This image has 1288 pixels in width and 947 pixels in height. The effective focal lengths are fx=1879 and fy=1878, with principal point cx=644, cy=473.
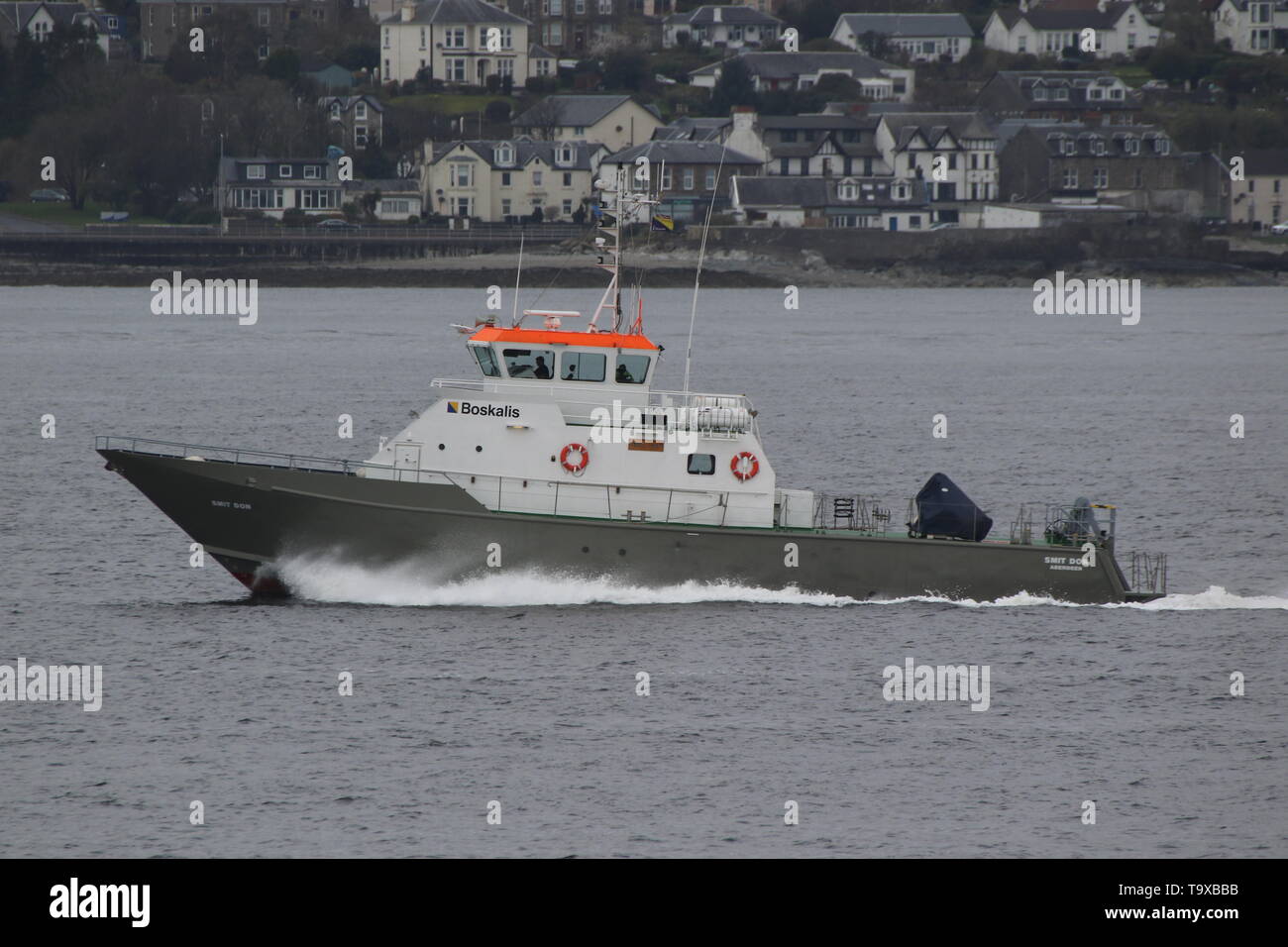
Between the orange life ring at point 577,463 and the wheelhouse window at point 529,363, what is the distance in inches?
53.8

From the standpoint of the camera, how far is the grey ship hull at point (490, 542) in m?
32.2

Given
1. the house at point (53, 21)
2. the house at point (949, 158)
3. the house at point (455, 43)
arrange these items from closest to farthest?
the house at point (949, 158) < the house at point (455, 43) < the house at point (53, 21)

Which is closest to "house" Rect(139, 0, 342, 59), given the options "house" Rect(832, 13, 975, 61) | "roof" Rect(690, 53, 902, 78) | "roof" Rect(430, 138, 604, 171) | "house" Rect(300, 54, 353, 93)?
"house" Rect(300, 54, 353, 93)

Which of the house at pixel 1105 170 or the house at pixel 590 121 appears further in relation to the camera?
the house at pixel 590 121

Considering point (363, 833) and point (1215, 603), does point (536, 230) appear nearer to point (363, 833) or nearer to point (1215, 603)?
point (1215, 603)

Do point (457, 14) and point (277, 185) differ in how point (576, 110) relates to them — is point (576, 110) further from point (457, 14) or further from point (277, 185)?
point (277, 185)

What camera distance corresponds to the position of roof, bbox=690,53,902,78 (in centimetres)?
17162

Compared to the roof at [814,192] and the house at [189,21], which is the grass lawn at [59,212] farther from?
the roof at [814,192]

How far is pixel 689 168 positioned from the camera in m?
142

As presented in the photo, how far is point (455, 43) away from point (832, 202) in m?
48.9

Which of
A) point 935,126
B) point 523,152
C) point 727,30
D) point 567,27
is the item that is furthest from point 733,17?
point 523,152

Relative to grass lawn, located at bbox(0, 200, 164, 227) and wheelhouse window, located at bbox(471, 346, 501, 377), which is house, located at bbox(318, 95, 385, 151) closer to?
grass lawn, located at bbox(0, 200, 164, 227)

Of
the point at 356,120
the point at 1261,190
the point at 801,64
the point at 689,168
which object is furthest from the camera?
the point at 801,64

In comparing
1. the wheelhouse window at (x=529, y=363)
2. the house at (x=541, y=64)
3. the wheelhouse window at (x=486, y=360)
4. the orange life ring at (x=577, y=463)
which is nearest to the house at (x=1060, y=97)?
the house at (x=541, y=64)
